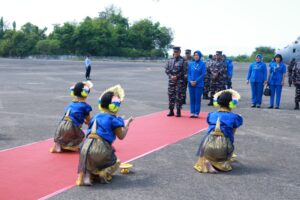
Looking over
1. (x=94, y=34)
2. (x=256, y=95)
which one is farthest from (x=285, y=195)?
(x=94, y=34)

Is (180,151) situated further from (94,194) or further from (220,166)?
(94,194)

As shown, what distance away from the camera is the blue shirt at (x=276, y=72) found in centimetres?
1553

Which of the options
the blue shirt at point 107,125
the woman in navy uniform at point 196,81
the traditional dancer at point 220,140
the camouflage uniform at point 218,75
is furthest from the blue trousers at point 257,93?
the blue shirt at point 107,125

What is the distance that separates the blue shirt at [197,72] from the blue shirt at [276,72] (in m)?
3.78

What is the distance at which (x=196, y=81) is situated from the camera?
12891 millimetres

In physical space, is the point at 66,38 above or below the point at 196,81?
above

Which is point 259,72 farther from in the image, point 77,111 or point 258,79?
point 77,111

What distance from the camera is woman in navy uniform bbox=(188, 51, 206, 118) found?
42.4ft

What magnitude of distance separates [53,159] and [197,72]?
6.33m

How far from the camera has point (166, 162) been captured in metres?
7.62

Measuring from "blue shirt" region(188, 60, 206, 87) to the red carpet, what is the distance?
55.9 inches

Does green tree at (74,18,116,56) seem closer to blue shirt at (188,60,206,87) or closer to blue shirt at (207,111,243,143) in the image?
blue shirt at (188,60,206,87)

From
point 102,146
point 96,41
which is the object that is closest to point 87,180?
point 102,146

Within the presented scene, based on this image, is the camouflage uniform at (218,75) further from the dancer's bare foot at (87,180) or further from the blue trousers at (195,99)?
the dancer's bare foot at (87,180)
